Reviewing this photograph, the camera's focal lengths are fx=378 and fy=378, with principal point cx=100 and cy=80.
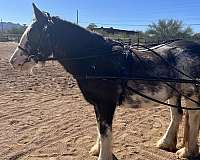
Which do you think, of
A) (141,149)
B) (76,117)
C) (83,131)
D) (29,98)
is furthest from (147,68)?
(29,98)

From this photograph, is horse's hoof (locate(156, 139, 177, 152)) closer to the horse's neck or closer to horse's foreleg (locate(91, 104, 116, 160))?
horse's foreleg (locate(91, 104, 116, 160))

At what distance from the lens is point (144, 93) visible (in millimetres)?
5867

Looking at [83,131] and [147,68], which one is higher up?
[147,68]

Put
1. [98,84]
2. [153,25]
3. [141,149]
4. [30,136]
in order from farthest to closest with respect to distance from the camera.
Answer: [153,25]
[30,136]
[141,149]
[98,84]

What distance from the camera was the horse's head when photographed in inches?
221

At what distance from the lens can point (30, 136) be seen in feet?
23.3

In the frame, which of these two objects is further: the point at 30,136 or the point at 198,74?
the point at 30,136

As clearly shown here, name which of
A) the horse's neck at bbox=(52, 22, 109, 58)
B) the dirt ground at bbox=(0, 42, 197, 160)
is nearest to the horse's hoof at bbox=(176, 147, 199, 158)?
the dirt ground at bbox=(0, 42, 197, 160)

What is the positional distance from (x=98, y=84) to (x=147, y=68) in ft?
2.75

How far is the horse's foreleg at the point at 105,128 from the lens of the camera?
18.5 ft

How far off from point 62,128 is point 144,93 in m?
2.42

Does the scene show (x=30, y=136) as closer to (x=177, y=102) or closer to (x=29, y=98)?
(x=177, y=102)

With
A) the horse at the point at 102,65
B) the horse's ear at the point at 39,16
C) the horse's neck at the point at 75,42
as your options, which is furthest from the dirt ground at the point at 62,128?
the horse's ear at the point at 39,16

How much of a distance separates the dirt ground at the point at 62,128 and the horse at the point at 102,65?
29.1 inches
